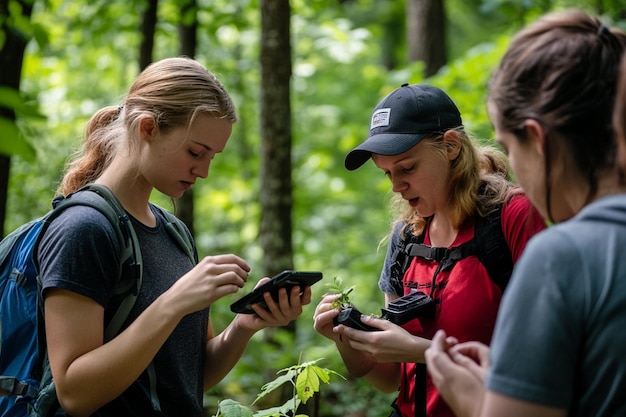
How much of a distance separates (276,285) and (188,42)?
4882 millimetres

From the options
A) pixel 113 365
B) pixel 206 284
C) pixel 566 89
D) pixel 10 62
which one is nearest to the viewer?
pixel 566 89

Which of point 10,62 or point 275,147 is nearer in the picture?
point 10,62

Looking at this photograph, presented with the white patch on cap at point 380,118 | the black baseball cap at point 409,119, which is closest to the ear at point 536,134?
the black baseball cap at point 409,119

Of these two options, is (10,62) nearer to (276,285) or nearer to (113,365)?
(276,285)

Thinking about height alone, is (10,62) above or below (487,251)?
above

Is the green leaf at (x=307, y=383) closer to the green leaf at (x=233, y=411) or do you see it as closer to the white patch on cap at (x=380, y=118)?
the green leaf at (x=233, y=411)

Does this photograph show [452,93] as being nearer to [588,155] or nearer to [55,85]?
[588,155]

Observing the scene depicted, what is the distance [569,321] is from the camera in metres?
1.32

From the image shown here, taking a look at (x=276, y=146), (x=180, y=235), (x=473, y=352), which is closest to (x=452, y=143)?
(x=180, y=235)

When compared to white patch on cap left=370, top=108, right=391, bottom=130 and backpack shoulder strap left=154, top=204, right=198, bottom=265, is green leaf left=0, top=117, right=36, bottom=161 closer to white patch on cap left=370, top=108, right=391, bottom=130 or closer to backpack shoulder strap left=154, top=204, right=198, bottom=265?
backpack shoulder strap left=154, top=204, right=198, bottom=265

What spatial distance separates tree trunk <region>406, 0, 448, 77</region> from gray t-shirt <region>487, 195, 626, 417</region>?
7.18m

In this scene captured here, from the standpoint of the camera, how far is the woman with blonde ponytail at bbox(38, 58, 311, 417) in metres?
2.18

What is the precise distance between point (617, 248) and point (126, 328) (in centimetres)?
160

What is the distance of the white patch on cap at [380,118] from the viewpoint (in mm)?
2800
